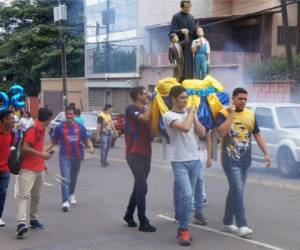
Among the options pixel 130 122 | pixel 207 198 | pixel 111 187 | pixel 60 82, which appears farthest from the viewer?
pixel 60 82

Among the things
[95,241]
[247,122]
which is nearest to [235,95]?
[247,122]

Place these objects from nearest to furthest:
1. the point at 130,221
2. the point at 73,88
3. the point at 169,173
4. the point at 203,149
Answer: the point at 130,221 < the point at 203,149 < the point at 169,173 < the point at 73,88

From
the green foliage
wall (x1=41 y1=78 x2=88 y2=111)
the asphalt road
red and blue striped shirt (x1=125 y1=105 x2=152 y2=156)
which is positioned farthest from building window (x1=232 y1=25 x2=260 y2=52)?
red and blue striped shirt (x1=125 y1=105 x2=152 y2=156)

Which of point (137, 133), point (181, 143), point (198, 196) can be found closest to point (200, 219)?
point (198, 196)

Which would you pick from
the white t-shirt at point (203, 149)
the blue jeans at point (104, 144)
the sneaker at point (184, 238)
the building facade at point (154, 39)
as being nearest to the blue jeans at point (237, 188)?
the sneaker at point (184, 238)

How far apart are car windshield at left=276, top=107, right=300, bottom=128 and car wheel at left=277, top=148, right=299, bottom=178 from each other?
67 cm

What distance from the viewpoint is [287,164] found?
13711 mm

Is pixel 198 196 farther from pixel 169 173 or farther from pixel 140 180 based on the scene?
pixel 169 173

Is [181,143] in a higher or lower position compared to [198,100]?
lower

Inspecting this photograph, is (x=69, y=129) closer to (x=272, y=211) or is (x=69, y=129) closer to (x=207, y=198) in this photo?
(x=207, y=198)

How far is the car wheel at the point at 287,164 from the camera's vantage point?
13.5 meters

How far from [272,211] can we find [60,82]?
1276 inches

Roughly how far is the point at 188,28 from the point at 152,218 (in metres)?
2.79

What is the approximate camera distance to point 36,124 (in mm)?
8117
